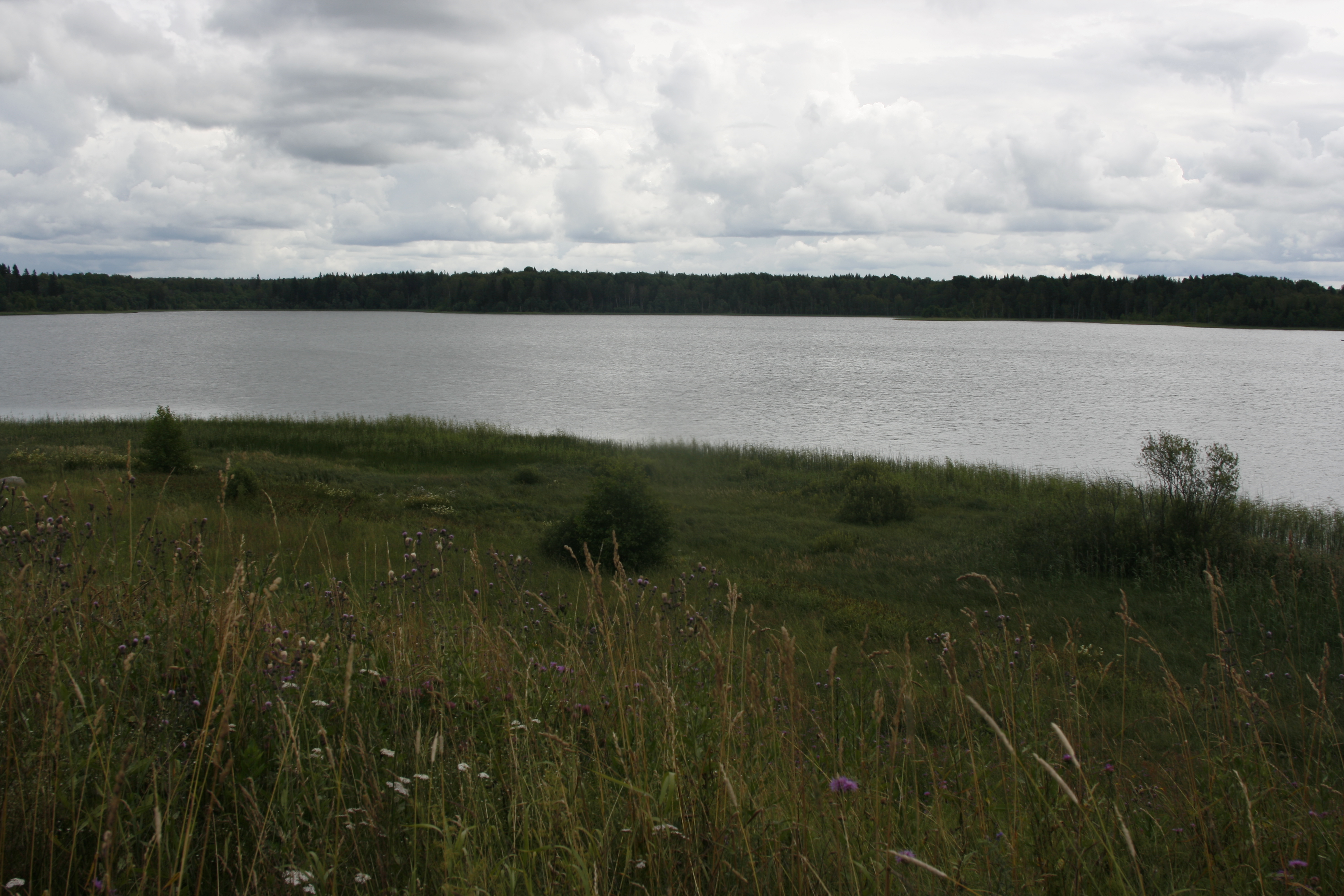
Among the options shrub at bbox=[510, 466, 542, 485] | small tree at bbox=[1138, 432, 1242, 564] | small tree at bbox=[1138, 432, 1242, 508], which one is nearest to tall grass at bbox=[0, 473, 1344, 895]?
small tree at bbox=[1138, 432, 1242, 564]

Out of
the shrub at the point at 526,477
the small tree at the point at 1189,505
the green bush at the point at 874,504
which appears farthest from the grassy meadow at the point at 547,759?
the shrub at the point at 526,477

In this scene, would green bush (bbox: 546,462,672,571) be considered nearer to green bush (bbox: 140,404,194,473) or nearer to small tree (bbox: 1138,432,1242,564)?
small tree (bbox: 1138,432,1242,564)

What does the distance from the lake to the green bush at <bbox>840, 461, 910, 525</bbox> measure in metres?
12.9

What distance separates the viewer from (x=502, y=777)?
2.92 m

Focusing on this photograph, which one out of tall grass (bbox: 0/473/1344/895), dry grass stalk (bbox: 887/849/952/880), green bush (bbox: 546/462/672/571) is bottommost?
green bush (bbox: 546/462/672/571)

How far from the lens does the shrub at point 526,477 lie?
23.8 m

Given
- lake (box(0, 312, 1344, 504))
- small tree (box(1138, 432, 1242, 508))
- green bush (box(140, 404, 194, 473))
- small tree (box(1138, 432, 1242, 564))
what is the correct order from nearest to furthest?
small tree (box(1138, 432, 1242, 564))
small tree (box(1138, 432, 1242, 508))
green bush (box(140, 404, 194, 473))
lake (box(0, 312, 1344, 504))

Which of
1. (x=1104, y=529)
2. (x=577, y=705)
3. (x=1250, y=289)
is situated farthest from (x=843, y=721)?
(x=1250, y=289)

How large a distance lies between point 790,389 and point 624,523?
150 feet

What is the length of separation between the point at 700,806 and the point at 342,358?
8854cm

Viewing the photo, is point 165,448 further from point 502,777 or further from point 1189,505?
point 1189,505

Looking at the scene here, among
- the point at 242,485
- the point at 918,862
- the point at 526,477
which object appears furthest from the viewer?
the point at 526,477

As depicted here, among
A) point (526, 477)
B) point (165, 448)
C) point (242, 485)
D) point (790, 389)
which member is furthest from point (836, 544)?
point (790, 389)

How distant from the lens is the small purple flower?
2152mm
